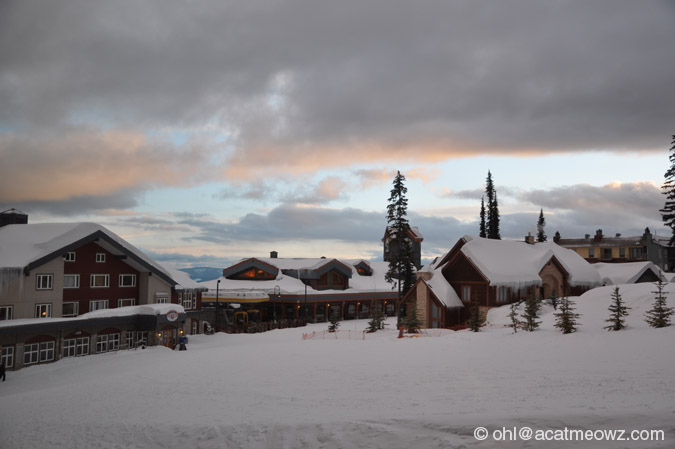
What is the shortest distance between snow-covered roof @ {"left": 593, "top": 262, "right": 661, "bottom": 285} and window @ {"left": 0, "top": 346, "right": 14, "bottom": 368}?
62.6m

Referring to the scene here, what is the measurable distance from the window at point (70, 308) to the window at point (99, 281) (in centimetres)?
208

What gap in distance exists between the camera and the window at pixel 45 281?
36.6 metres

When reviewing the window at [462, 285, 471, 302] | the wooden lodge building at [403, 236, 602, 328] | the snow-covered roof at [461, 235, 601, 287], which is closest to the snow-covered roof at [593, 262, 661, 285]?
the snow-covered roof at [461, 235, 601, 287]

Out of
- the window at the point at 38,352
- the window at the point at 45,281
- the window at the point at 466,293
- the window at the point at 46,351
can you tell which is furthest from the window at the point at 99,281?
the window at the point at 466,293

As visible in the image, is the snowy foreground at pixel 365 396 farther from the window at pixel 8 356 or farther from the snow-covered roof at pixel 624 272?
the snow-covered roof at pixel 624 272

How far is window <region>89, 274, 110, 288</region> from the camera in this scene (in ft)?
137

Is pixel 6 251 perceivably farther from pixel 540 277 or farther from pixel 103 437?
pixel 540 277

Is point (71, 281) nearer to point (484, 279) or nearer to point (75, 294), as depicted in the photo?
point (75, 294)

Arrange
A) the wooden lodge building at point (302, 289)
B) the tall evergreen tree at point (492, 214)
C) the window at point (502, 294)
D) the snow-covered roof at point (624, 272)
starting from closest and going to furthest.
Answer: the window at point (502, 294) → the snow-covered roof at point (624, 272) → the wooden lodge building at point (302, 289) → the tall evergreen tree at point (492, 214)

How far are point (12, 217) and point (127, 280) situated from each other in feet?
36.7

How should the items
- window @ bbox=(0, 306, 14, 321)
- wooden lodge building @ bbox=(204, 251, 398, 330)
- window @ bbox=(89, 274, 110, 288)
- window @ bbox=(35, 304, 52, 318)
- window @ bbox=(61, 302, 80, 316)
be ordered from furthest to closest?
wooden lodge building @ bbox=(204, 251, 398, 330)
window @ bbox=(89, 274, 110, 288)
window @ bbox=(61, 302, 80, 316)
window @ bbox=(35, 304, 52, 318)
window @ bbox=(0, 306, 14, 321)

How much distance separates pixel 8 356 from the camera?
31609 millimetres

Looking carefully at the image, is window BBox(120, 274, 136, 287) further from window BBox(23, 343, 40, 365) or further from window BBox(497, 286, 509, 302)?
window BBox(497, 286, 509, 302)

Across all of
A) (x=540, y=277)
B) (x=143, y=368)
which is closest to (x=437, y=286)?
(x=540, y=277)
